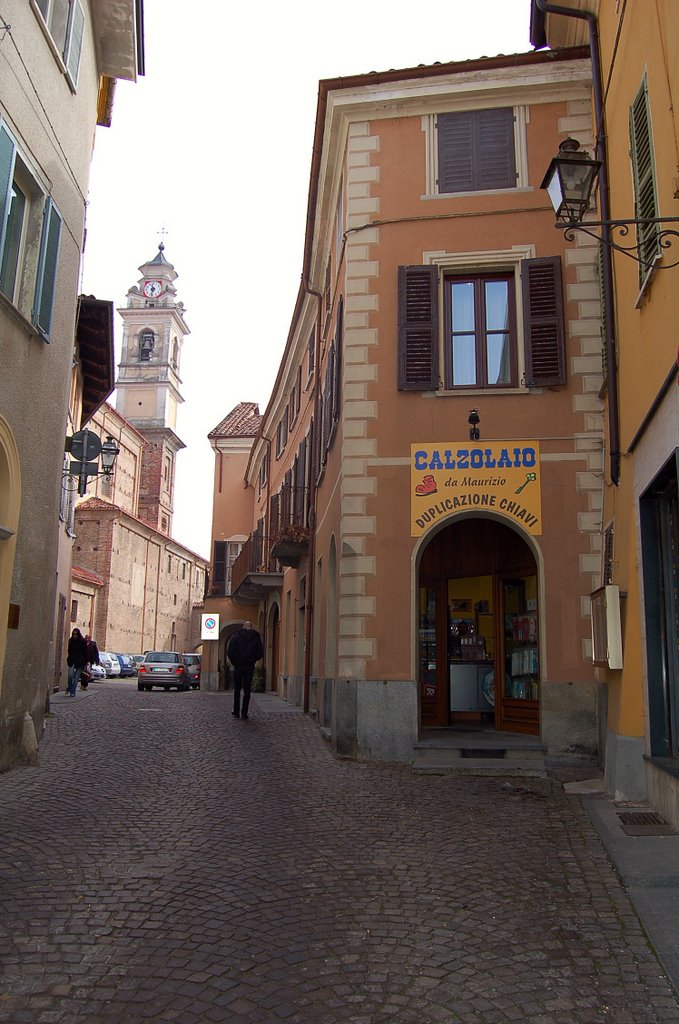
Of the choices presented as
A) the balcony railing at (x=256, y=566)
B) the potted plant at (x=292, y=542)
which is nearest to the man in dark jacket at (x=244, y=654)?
the potted plant at (x=292, y=542)

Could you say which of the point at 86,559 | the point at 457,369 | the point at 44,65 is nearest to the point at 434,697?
the point at 457,369

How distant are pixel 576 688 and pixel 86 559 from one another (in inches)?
1743

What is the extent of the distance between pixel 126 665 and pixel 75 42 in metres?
41.8

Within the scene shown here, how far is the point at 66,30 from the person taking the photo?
10.5 metres

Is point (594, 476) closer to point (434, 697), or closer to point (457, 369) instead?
point (457, 369)

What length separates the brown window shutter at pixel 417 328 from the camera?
11.6 metres

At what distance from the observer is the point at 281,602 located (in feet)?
82.1

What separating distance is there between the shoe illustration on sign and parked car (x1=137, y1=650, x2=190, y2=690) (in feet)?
81.7

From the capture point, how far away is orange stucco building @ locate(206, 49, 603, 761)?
10.9 m

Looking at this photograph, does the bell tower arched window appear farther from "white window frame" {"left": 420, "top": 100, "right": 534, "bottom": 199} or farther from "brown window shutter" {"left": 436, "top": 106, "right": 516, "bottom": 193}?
"brown window shutter" {"left": 436, "top": 106, "right": 516, "bottom": 193}

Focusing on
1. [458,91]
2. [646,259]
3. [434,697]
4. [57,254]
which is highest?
[458,91]

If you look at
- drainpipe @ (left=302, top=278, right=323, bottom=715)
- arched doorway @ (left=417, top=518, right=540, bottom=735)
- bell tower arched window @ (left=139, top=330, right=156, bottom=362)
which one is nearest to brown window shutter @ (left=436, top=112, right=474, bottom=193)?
arched doorway @ (left=417, top=518, right=540, bottom=735)

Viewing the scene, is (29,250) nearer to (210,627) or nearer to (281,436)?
(281,436)

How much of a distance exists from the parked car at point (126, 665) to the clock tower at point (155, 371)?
799 inches
